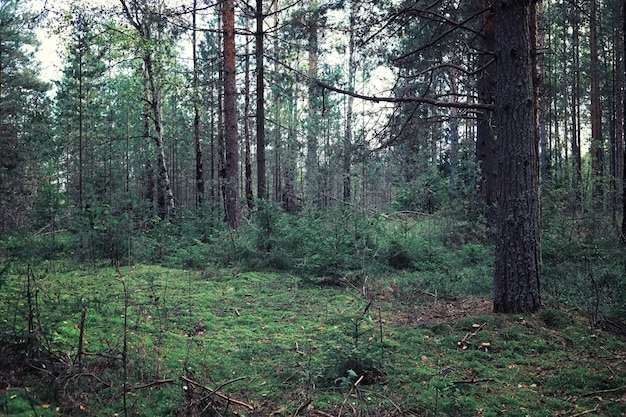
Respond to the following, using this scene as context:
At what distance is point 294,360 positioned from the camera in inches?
174

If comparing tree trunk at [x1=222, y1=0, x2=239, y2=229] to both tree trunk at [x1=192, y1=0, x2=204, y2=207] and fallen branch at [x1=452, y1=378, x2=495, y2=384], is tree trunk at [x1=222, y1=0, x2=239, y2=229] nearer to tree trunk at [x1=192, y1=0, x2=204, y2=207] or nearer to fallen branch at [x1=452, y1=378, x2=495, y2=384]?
tree trunk at [x1=192, y1=0, x2=204, y2=207]

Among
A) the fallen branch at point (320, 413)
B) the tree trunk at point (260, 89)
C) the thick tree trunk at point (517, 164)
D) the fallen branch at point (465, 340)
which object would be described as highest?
the tree trunk at point (260, 89)

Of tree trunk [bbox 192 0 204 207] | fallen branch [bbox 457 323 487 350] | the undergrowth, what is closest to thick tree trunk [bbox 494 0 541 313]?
the undergrowth

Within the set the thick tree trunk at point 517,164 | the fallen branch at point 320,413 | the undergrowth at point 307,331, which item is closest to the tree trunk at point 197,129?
the undergrowth at point 307,331

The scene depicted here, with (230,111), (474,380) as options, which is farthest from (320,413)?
(230,111)

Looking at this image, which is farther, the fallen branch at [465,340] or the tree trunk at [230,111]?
the tree trunk at [230,111]

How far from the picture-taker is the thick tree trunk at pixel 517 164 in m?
5.20

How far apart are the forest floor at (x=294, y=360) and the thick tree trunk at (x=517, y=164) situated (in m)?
0.47

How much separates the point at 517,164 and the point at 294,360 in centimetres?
355

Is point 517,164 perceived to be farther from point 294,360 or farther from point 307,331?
point 294,360

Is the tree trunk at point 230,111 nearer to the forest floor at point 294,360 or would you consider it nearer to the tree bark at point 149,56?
the tree bark at point 149,56

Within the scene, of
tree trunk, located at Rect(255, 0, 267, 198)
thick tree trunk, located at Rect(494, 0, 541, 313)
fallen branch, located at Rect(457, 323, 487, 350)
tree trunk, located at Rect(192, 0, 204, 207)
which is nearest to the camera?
fallen branch, located at Rect(457, 323, 487, 350)

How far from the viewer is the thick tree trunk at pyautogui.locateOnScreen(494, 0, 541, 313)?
17.1 ft

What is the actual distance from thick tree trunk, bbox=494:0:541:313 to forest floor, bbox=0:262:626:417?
1.56 feet
